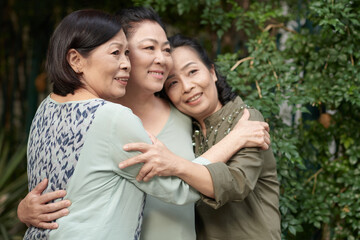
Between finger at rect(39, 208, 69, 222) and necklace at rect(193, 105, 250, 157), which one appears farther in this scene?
necklace at rect(193, 105, 250, 157)

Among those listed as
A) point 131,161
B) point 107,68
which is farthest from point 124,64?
point 131,161

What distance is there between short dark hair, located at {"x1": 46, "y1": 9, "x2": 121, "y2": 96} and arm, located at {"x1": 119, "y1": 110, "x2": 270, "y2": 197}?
39 centimetres

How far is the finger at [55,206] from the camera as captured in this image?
6.16 ft

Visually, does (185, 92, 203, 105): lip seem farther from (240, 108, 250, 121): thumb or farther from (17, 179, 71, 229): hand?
(17, 179, 71, 229): hand

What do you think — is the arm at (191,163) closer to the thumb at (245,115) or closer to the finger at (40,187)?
the thumb at (245,115)

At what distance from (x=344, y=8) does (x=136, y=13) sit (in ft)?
4.41

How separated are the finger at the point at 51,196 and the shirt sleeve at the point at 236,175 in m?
0.58

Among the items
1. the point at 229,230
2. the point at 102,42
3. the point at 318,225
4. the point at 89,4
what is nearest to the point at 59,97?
the point at 102,42

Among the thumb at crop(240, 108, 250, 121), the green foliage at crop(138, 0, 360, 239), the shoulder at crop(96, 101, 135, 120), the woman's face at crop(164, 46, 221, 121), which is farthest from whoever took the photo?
the green foliage at crop(138, 0, 360, 239)

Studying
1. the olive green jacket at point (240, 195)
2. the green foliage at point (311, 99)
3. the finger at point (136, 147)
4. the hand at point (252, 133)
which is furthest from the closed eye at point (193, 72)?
the finger at point (136, 147)

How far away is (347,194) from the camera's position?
3.07 metres

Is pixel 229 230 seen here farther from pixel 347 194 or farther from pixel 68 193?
pixel 347 194

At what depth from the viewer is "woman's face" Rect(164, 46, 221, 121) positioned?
7.97ft

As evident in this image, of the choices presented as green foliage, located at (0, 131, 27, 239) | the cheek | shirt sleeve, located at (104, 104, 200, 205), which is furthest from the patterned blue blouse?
green foliage, located at (0, 131, 27, 239)
